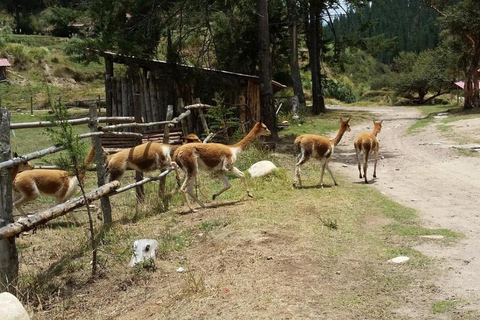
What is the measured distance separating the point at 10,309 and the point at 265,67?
13.3m

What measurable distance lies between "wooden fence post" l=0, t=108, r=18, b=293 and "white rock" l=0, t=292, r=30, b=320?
3.17 feet

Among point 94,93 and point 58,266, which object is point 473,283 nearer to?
point 58,266

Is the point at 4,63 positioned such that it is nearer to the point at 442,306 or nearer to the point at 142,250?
the point at 142,250

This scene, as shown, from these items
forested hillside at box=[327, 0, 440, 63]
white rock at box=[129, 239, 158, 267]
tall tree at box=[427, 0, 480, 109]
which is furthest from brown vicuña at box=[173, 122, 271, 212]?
forested hillside at box=[327, 0, 440, 63]

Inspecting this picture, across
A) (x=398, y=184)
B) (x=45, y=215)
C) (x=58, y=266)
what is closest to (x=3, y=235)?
(x=45, y=215)

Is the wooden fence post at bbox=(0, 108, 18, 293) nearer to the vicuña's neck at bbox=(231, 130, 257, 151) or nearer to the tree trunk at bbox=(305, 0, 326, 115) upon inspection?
the vicuña's neck at bbox=(231, 130, 257, 151)

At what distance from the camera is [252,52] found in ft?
89.7

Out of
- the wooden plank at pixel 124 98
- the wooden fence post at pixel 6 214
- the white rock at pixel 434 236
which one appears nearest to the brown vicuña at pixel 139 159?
the wooden fence post at pixel 6 214

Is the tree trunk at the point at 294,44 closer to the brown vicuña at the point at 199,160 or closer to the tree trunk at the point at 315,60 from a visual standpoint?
the tree trunk at the point at 315,60

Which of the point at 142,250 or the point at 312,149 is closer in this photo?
the point at 142,250

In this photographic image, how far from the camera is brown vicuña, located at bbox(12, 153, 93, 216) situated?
9.64 meters

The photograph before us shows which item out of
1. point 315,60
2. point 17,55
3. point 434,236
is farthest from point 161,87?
point 17,55

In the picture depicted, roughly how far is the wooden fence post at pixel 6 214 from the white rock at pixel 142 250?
156 cm

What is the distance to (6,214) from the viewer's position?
687cm
